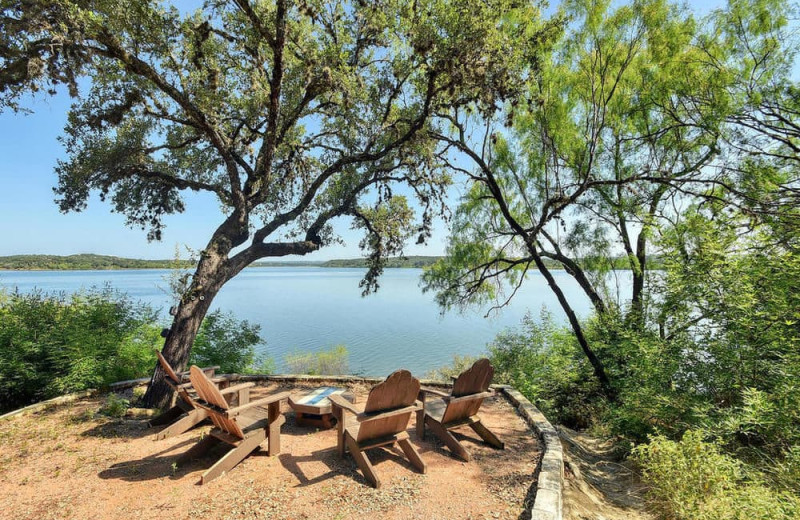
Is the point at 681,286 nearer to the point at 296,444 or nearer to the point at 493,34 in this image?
the point at 493,34

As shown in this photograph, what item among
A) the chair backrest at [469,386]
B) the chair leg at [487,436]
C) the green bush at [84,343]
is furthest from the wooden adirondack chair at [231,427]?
the green bush at [84,343]

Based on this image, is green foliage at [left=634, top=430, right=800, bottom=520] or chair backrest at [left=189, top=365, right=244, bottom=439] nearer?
green foliage at [left=634, top=430, right=800, bottom=520]

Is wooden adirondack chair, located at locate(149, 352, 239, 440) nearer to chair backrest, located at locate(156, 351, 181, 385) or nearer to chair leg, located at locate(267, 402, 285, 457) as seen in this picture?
chair backrest, located at locate(156, 351, 181, 385)

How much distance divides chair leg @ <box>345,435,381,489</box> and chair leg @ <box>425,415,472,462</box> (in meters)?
1.01

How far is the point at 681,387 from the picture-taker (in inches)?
166

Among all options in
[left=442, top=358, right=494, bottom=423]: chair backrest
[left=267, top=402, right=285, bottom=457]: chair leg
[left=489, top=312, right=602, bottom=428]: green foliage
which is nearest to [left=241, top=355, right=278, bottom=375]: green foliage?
[left=267, top=402, right=285, bottom=457]: chair leg

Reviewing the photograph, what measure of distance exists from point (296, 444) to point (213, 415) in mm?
1021

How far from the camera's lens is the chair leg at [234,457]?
318cm

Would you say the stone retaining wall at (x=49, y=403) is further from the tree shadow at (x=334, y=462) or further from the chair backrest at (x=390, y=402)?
the chair backrest at (x=390, y=402)

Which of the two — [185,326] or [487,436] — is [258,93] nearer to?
[185,326]

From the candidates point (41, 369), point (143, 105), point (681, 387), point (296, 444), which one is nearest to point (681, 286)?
point (681, 387)

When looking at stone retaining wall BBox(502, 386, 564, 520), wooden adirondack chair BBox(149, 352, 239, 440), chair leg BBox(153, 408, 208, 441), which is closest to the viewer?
stone retaining wall BBox(502, 386, 564, 520)

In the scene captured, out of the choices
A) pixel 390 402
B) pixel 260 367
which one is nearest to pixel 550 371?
pixel 390 402

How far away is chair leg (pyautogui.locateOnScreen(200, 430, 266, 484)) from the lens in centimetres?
318
